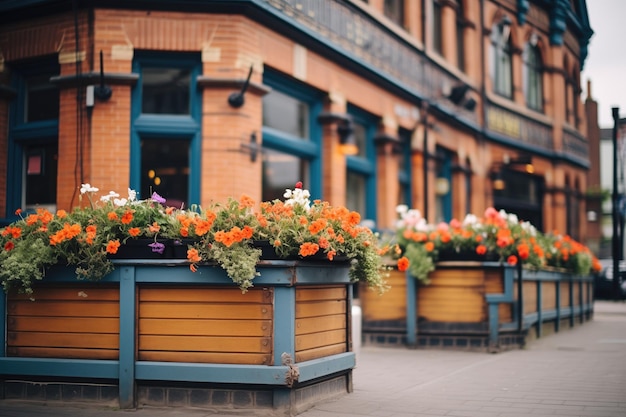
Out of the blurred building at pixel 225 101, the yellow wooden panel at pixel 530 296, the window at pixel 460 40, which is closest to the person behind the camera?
the blurred building at pixel 225 101

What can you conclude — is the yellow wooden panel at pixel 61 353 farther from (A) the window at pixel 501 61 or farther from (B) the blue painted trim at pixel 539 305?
(A) the window at pixel 501 61

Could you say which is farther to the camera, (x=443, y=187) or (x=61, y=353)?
(x=443, y=187)

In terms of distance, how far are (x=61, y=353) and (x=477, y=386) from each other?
3790 mm

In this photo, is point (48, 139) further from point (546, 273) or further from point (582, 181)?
point (582, 181)

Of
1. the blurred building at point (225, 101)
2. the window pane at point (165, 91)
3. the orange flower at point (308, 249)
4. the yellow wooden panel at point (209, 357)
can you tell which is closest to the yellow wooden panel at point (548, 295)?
the blurred building at point (225, 101)

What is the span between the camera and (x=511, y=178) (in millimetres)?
25953

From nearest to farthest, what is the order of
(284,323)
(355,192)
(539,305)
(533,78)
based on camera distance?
1. (284,323)
2. (539,305)
3. (355,192)
4. (533,78)

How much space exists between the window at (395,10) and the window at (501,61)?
6.51 m

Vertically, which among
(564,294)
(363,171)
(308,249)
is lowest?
(564,294)

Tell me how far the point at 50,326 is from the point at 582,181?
2665 centimetres

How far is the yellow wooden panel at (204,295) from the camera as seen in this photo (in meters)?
6.65

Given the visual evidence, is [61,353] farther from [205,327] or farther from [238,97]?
[238,97]

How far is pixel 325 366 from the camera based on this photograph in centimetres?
713

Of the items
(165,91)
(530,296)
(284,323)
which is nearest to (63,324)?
(284,323)
